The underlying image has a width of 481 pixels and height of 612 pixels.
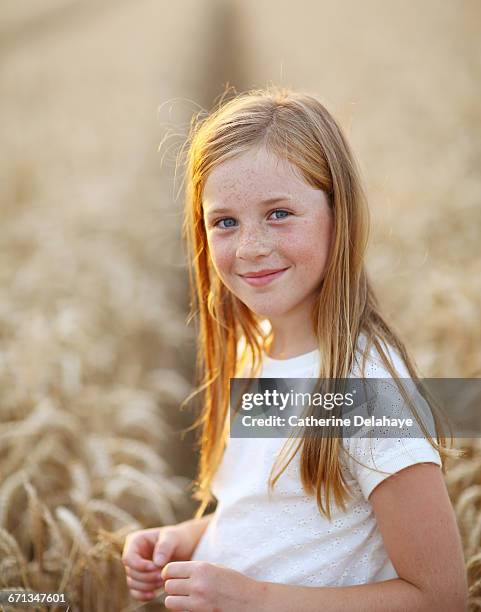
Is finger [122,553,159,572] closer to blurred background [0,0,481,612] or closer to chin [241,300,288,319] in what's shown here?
blurred background [0,0,481,612]

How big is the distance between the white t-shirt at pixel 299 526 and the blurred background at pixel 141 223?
1.36 ft

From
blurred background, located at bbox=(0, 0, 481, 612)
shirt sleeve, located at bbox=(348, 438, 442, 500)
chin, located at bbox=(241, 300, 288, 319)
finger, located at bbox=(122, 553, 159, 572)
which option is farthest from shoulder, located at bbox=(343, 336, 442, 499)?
finger, located at bbox=(122, 553, 159, 572)

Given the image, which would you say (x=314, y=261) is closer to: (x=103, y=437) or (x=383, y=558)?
(x=383, y=558)

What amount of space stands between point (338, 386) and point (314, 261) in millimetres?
218

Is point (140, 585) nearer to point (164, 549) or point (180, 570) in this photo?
point (164, 549)

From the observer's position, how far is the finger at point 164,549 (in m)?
1.39

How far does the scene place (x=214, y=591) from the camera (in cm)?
111

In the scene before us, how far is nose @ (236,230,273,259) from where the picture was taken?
3.86 ft

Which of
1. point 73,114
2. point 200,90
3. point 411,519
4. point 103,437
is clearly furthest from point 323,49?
point 411,519

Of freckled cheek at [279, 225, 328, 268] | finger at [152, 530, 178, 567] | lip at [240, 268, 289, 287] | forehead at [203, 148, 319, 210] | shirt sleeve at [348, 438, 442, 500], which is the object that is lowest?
finger at [152, 530, 178, 567]

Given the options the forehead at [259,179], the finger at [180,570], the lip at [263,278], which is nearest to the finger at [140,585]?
the finger at [180,570]

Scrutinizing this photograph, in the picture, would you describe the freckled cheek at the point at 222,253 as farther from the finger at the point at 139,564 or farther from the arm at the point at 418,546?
the finger at the point at 139,564

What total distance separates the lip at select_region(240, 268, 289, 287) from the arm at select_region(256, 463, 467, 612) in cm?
39

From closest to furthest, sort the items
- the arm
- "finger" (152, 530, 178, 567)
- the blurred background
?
the arm → "finger" (152, 530, 178, 567) → the blurred background
